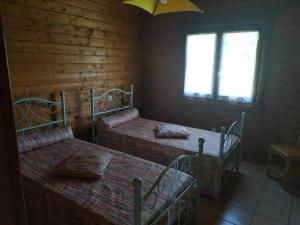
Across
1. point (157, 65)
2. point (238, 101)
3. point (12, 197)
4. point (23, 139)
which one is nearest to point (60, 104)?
point (23, 139)

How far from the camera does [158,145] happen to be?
2.78 meters

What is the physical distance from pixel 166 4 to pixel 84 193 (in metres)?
2.09

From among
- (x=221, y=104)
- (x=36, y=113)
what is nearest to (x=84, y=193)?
(x=36, y=113)

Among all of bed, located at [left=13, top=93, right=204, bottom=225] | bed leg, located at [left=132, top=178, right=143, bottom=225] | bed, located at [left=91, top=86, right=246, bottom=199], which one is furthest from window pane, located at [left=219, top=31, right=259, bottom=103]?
bed leg, located at [left=132, top=178, right=143, bottom=225]

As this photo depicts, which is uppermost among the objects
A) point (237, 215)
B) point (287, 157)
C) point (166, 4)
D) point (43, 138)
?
point (166, 4)

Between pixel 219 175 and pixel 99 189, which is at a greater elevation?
pixel 99 189

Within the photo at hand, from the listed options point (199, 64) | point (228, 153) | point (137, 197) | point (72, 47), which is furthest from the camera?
point (199, 64)

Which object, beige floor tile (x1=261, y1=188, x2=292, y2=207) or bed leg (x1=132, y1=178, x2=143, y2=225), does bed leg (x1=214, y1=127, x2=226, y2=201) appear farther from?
bed leg (x1=132, y1=178, x2=143, y2=225)

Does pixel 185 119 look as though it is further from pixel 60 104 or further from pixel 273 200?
pixel 60 104

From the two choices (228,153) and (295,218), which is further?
(228,153)

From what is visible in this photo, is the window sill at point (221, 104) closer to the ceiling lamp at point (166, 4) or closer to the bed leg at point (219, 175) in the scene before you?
the bed leg at point (219, 175)

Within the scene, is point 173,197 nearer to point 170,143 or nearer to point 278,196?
point 170,143

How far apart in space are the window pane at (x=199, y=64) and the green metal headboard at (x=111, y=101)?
1.09 metres

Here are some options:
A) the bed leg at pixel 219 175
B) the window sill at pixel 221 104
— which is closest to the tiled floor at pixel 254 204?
the bed leg at pixel 219 175
